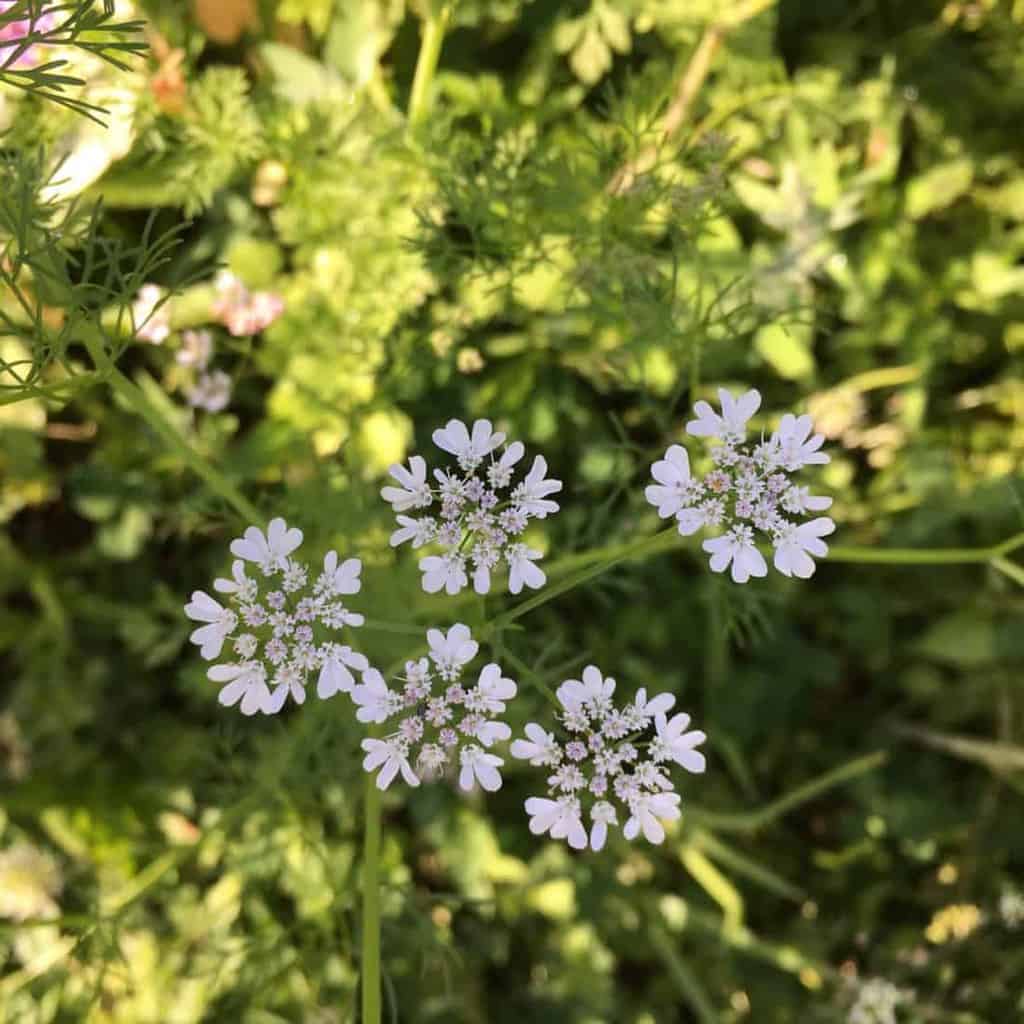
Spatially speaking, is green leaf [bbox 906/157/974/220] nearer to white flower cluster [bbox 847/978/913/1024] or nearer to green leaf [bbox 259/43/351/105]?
green leaf [bbox 259/43/351/105]

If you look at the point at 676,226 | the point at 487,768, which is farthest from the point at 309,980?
the point at 676,226

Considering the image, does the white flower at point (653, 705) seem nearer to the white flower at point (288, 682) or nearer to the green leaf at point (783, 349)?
the white flower at point (288, 682)

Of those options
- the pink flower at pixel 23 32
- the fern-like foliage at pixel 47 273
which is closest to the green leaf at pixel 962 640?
the fern-like foliage at pixel 47 273

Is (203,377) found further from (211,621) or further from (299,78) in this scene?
(211,621)

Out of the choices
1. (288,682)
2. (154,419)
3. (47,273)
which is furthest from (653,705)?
(47,273)

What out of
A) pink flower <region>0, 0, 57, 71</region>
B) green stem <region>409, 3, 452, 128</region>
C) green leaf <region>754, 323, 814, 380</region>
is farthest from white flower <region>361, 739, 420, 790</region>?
green leaf <region>754, 323, 814, 380</region>

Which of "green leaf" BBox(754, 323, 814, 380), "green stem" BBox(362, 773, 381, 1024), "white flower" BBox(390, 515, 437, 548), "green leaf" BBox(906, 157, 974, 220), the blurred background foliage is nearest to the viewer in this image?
"white flower" BBox(390, 515, 437, 548)
